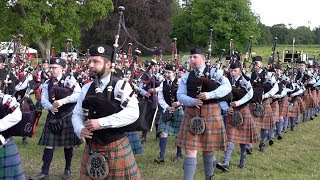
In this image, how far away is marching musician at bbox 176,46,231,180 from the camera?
5008 mm

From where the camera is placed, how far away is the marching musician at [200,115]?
5008 mm

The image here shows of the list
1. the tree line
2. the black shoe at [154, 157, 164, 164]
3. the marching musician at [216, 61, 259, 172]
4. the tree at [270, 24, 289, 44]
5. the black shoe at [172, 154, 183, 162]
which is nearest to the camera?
the marching musician at [216, 61, 259, 172]

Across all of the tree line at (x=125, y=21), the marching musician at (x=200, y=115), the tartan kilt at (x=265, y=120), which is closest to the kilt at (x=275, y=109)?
the tartan kilt at (x=265, y=120)

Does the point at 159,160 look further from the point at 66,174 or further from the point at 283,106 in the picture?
the point at 283,106

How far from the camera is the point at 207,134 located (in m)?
5.09

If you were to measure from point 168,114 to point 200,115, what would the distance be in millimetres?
1775

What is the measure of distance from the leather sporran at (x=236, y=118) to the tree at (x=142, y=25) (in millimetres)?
24204

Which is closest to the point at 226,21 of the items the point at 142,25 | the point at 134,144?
the point at 142,25

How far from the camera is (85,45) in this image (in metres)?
33.2

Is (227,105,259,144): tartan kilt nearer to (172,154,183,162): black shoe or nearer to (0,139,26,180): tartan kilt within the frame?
(172,154,183,162): black shoe

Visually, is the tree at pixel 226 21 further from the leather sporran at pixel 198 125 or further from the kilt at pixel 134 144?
the leather sporran at pixel 198 125

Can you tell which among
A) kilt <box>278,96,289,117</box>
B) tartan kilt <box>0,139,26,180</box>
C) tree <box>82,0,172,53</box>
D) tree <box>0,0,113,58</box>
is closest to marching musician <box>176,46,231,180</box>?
tartan kilt <box>0,139,26,180</box>

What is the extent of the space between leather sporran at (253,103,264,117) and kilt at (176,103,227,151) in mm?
2716

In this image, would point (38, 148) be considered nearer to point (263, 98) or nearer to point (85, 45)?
point (263, 98)
